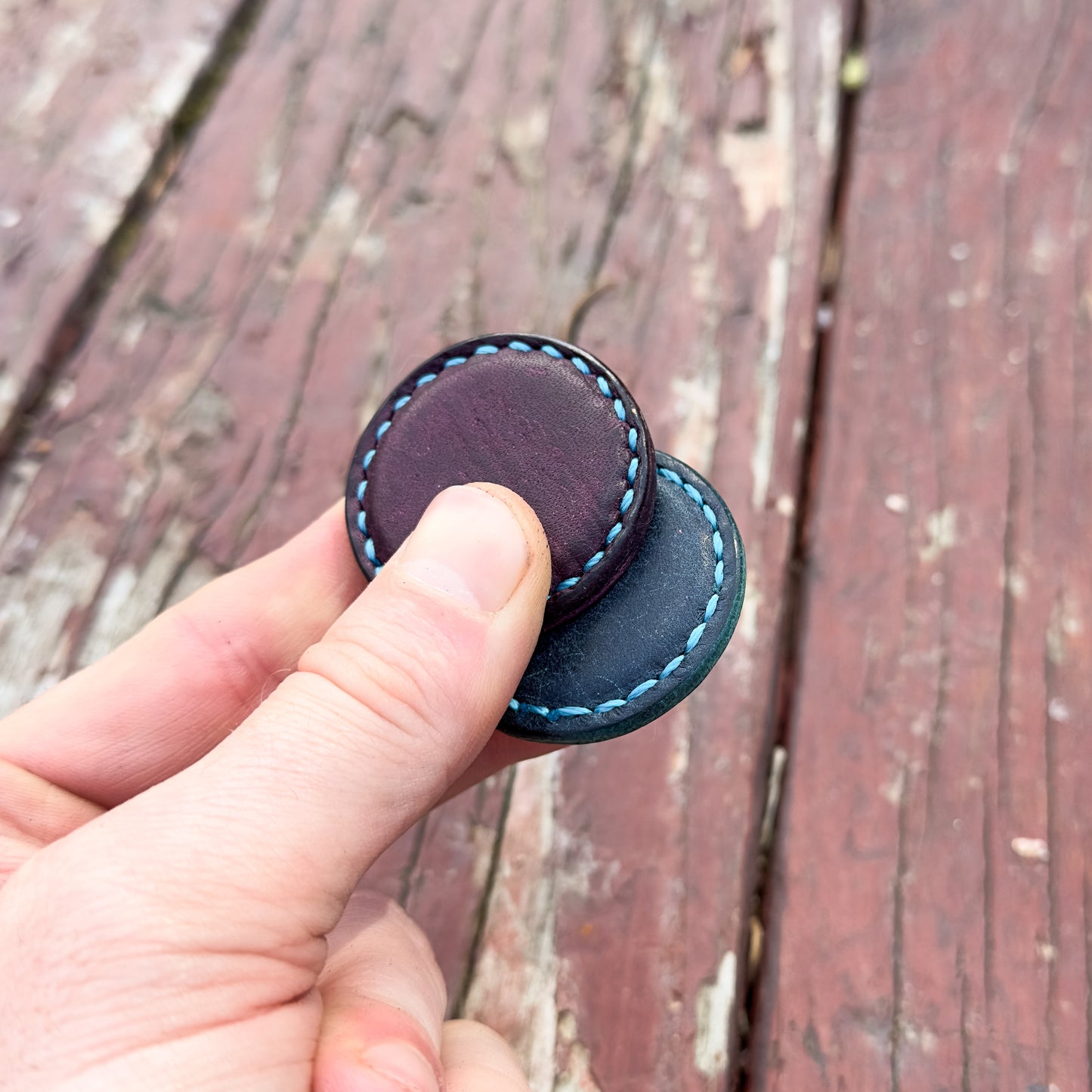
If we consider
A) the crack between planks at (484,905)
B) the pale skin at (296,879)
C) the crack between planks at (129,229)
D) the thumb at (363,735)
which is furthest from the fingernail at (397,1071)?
the crack between planks at (129,229)

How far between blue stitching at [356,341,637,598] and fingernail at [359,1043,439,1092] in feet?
1.20

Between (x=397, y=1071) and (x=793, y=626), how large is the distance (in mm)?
782

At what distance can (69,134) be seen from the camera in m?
1.66

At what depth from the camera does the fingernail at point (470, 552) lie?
89cm

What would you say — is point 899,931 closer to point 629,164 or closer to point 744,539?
point 744,539

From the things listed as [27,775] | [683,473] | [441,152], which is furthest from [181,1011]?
[441,152]

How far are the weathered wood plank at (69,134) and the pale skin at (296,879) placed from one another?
2.51 feet

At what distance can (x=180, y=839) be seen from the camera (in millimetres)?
746

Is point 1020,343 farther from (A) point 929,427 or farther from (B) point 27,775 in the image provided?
(B) point 27,775

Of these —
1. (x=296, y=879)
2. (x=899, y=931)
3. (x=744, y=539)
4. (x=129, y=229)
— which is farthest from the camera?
(x=129, y=229)

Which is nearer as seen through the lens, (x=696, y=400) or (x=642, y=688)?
(x=642, y=688)

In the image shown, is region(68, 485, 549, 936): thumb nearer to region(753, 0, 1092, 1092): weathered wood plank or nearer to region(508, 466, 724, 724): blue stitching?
region(508, 466, 724, 724): blue stitching

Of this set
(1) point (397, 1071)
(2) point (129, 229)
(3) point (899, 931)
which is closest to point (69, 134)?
(2) point (129, 229)

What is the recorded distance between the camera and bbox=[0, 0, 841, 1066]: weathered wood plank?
1191 mm
